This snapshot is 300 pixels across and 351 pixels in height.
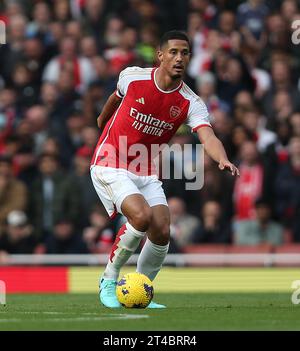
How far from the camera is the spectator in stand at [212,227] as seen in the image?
1733 cm

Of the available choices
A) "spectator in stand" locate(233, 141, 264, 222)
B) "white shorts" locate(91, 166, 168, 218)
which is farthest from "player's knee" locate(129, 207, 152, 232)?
"spectator in stand" locate(233, 141, 264, 222)

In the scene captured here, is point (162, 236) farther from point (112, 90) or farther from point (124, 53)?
point (124, 53)

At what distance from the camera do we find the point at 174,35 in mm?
11133

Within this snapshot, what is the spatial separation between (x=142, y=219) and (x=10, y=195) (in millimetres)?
7252

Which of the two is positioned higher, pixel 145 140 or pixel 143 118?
pixel 143 118

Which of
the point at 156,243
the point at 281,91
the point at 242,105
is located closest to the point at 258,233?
the point at 242,105

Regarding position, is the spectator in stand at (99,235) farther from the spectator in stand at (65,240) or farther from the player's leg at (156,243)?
the player's leg at (156,243)

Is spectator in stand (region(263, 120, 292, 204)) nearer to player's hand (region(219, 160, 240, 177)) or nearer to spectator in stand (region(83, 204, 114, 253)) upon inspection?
spectator in stand (region(83, 204, 114, 253))

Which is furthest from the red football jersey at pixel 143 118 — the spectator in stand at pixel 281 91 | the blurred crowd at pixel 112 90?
the spectator in stand at pixel 281 91

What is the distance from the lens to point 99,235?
17.5m

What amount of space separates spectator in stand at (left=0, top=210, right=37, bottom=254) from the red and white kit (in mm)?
6175

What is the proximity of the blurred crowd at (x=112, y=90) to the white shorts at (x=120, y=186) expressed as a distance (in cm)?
560

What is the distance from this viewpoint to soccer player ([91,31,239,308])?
36.5ft
